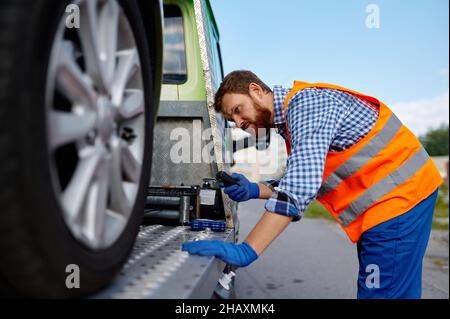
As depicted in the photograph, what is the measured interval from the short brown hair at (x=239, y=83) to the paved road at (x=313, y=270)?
280 cm

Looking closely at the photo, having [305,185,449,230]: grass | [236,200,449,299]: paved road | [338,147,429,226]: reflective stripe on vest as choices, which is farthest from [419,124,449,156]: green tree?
[338,147,429,226]: reflective stripe on vest

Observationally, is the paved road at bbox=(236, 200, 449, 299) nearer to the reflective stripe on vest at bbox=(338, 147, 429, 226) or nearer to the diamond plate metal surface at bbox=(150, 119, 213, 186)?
the diamond plate metal surface at bbox=(150, 119, 213, 186)

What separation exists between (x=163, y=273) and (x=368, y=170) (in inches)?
53.9

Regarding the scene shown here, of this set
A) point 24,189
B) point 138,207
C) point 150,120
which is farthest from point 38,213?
point 150,120

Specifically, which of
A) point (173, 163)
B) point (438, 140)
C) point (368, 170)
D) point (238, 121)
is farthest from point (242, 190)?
point (438, 140)

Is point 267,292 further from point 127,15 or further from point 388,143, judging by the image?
point 127,15

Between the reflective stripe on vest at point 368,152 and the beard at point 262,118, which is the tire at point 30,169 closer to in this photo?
the beard at point 262,118

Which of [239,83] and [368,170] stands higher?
[239,83]

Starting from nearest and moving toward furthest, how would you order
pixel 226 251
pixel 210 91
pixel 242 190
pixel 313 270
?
pixel 226 251 < pixel 242 190 < pixel 210 91 < pixel 313 270

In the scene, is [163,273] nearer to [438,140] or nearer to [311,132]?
[311,132]

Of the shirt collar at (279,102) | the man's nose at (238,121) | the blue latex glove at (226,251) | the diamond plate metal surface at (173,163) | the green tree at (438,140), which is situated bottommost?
the green tree at (438,140)

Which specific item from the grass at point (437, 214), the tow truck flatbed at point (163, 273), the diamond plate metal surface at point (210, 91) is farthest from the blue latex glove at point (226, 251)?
the grass at point (437, 214)

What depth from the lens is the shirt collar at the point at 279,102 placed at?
2395mm

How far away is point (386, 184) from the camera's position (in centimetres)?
233
